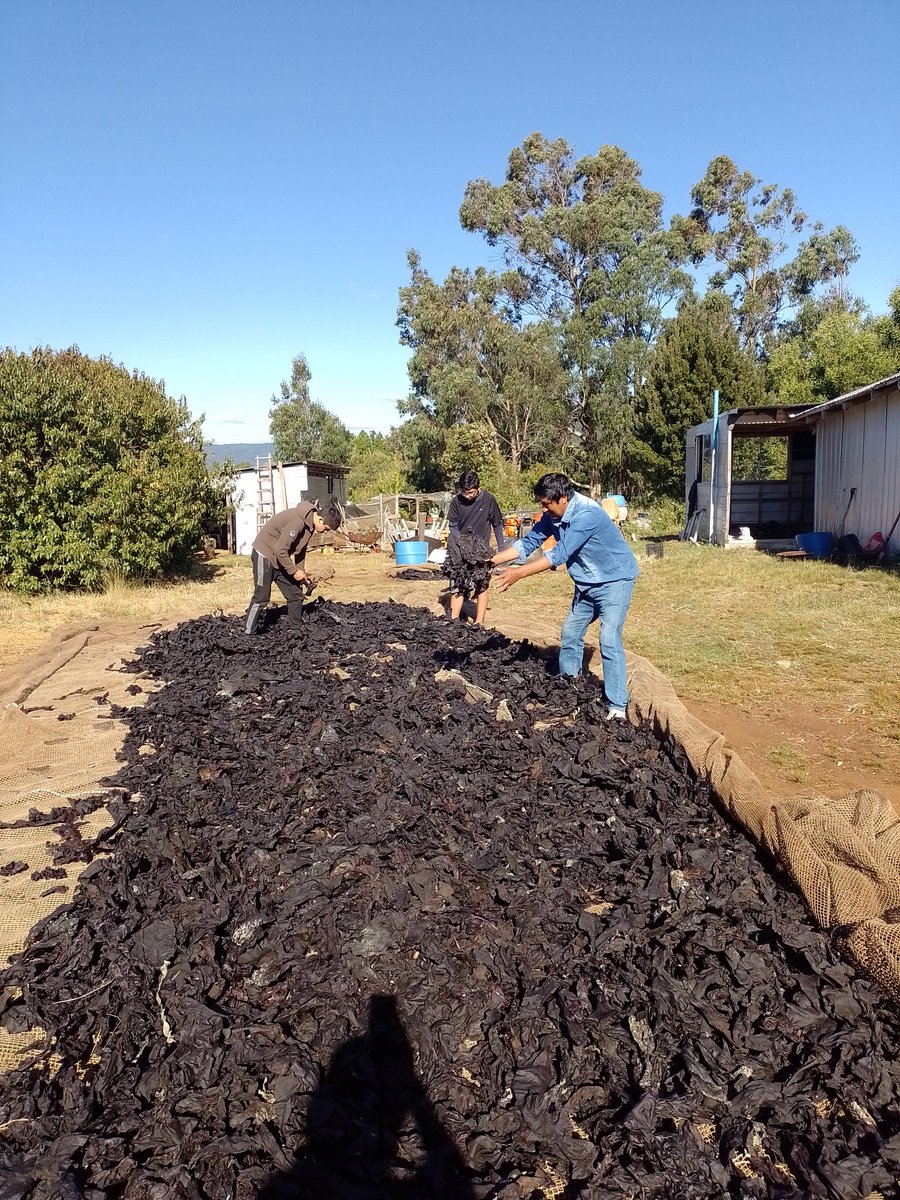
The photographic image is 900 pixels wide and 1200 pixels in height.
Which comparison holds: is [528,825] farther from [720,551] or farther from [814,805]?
[720,551]

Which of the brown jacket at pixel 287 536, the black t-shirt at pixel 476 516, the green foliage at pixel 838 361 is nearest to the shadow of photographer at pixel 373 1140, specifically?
the brown jacket at pixel 287 536

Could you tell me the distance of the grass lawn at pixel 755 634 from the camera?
16.5 feet

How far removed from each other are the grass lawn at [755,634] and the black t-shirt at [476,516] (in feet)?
4.59

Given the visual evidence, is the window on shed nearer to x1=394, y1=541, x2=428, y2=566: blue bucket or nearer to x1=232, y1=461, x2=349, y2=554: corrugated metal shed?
x1=394, y1=541, x2=428, y2=566: blue bucket

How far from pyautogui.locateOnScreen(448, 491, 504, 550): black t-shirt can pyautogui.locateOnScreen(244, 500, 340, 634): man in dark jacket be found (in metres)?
1.33

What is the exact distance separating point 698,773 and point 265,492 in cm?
1937

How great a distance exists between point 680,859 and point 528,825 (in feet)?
2.25

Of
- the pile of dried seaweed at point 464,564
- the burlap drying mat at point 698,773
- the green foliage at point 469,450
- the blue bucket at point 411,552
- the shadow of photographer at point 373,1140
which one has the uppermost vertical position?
the green foliage at point 469,450

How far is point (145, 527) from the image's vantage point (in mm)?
13148

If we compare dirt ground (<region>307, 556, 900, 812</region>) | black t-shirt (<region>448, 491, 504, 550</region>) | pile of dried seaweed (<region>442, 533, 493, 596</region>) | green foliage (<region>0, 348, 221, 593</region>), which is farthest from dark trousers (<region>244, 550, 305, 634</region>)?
green foliage (<region>0, 348, 221, 593</region>)

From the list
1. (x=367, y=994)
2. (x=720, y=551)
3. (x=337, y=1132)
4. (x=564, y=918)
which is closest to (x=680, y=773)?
(x=564, y=918)

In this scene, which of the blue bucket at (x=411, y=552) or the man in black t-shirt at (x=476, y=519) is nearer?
the man in black t-shirt at (x=476, y=519)

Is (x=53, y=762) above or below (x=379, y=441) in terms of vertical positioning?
below

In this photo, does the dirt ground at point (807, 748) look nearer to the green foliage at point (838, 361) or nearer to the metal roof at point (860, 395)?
the metal roof at point (860, 395)
